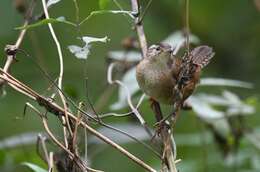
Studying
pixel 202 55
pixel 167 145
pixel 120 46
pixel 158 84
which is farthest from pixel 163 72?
pixel 120 46

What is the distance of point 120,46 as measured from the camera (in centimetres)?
388

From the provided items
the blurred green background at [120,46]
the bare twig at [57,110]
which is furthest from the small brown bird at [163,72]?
the blurred green background at [120,46]

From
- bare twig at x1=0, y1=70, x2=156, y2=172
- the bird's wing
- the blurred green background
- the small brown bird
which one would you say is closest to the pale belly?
the small brown bird

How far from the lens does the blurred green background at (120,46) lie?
11.7 ft

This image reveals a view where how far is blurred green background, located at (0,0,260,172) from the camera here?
3559 millimetres

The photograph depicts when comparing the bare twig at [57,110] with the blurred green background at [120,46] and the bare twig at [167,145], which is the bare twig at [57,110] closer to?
the bare twig at [167,145]

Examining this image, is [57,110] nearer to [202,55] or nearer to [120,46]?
[202,55]

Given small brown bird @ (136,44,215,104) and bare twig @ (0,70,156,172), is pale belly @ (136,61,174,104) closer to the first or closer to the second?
small brown bird @ (136,44,215,104)

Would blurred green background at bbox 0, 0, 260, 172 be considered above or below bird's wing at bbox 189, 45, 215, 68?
below

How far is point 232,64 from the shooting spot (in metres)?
3.86

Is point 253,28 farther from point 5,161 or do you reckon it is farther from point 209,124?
point 5,161

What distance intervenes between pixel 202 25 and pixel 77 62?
2.57ft

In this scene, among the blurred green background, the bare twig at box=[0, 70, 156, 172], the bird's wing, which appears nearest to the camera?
the bare twig at box=[0, 70, 156, 172]

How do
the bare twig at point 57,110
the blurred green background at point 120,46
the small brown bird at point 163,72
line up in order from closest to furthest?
the bare twig at point 57,110
the small brown bird at point 163,72
the blurred green background at point 120,46
